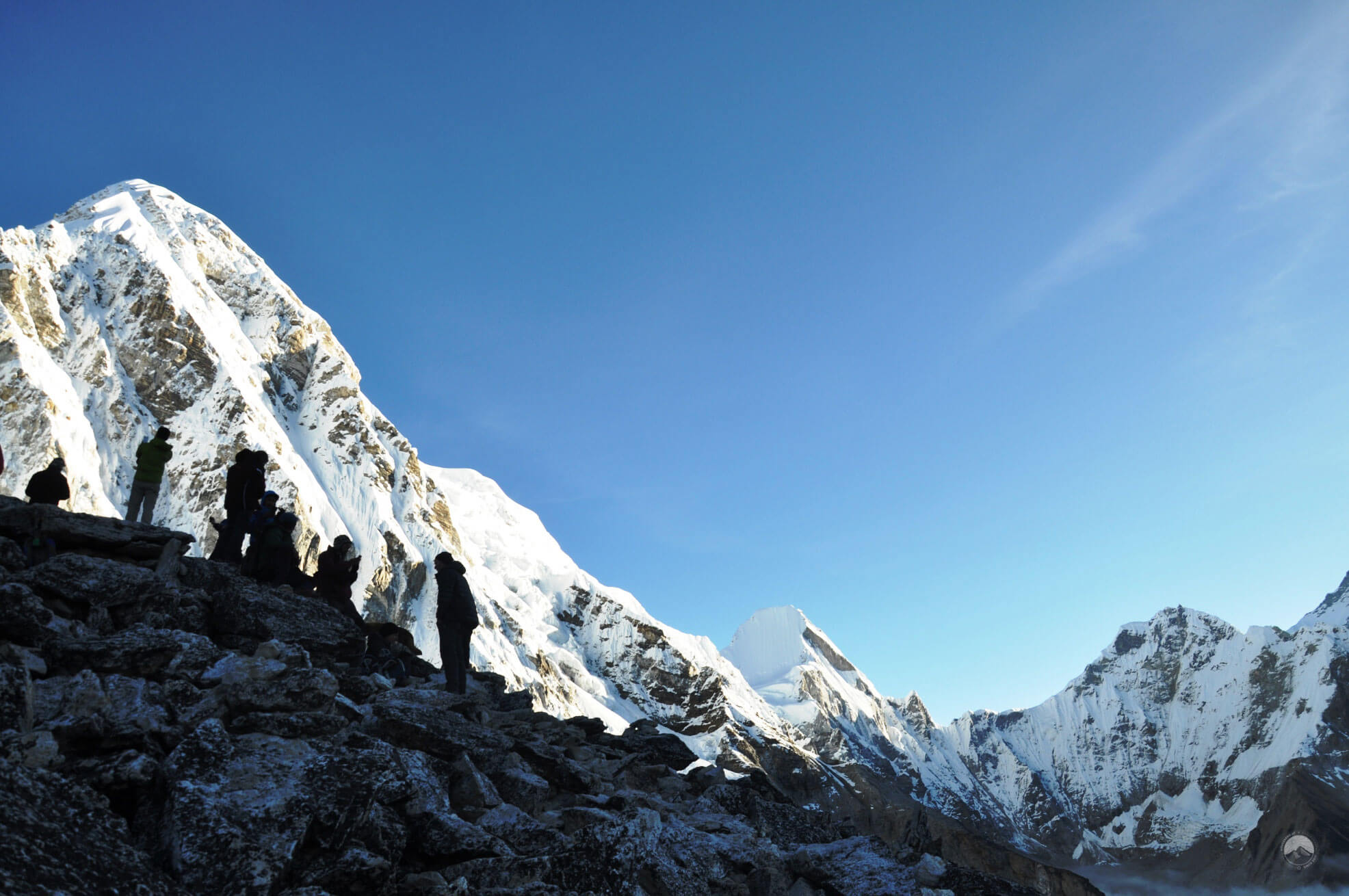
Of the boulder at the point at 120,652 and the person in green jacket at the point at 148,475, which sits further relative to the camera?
the person in green jacket at the point at 148,475

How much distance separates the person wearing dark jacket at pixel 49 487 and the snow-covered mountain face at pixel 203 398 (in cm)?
6279

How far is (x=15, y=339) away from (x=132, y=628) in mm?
100669

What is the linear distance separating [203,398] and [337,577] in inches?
4305

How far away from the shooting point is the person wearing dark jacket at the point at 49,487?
45.2ft

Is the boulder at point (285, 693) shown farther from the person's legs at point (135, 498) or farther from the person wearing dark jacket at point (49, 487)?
the person's legs at point (135, 498)

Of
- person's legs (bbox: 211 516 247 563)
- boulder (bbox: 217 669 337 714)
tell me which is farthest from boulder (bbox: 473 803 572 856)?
person's legs (bbox: 211 516 247 563)

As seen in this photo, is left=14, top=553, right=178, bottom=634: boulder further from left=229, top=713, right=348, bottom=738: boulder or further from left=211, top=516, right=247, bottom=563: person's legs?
left=211, top=516, right=247, bottom=563: person's legs

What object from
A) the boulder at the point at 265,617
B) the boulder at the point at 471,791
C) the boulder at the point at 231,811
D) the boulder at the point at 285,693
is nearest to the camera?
the boulder at the point at 231,811

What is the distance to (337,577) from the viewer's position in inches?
625

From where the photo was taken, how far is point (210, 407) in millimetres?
109938

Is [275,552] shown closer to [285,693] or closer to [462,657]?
[462,657]

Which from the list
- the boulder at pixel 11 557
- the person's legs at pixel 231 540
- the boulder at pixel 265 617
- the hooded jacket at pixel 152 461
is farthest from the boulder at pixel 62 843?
the hooded jacket at pixel 152 461

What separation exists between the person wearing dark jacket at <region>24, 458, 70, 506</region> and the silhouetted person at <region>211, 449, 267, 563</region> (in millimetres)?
2307

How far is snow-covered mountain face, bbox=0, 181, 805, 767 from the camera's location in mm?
90875
